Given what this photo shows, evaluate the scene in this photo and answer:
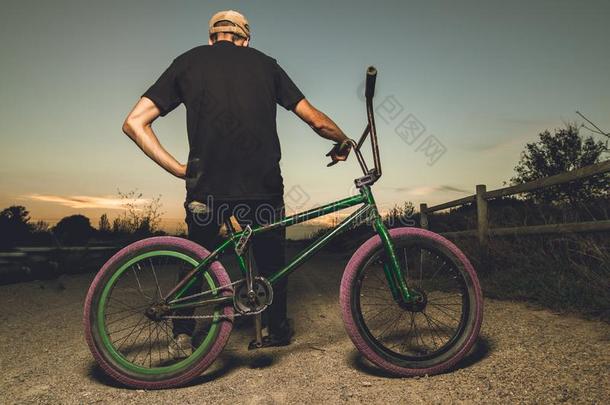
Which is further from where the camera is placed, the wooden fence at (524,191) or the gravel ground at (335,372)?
the wooden fence at (524,191)

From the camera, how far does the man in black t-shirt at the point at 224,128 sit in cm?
224

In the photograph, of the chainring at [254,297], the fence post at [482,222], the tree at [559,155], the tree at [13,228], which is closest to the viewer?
the chainring at [254,297]

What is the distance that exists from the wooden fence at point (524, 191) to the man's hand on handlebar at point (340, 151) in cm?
257

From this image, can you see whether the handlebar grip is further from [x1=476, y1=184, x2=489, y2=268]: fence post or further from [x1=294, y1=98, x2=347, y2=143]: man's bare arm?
[x1=476, y1=184, x2=489, y2=268]: fence post

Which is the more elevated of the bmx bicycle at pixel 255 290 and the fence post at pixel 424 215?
the fence post at pixel 424 215

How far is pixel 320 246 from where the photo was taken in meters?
2.28

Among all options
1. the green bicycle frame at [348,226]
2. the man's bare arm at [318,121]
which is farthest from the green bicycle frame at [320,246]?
the man's bare arm at [318,121]

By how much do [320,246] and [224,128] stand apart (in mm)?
907

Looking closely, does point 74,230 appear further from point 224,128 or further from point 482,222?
point 482,222

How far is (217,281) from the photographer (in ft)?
7.14

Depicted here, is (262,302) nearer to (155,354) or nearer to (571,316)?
(155,354)

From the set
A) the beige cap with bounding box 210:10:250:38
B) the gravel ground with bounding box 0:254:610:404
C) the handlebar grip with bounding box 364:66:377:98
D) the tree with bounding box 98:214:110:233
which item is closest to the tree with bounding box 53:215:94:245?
the tree with bounding box 98:214:110:233

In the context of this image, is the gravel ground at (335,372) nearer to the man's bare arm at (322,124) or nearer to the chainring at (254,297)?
the chainring at (254,297)

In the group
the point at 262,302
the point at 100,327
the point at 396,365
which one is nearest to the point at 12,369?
the point at 100,327
